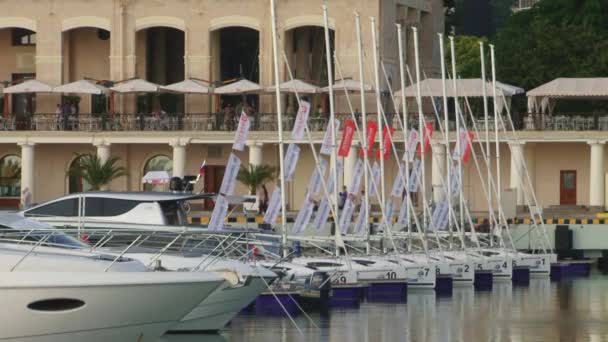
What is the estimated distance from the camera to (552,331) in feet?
143

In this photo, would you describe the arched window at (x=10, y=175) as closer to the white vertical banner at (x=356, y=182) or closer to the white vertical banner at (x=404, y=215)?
the white vertical banner at (x=404, y=215)

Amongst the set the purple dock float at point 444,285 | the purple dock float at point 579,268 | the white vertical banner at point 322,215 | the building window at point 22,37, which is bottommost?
the purple dock float at point 579,268

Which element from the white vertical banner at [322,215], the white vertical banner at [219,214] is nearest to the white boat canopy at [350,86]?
the white vertical banner at [322,215]

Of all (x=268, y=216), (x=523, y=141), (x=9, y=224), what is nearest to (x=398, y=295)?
(x=268, y=216)

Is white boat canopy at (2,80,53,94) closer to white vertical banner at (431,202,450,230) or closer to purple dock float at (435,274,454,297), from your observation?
white vertical banner at (431,202,450,230)

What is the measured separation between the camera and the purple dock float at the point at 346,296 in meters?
49.0

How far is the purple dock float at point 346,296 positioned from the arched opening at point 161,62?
109ft

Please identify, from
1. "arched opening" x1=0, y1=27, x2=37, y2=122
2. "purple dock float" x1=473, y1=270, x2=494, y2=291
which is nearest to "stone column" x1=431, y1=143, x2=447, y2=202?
"purple dock float" x1=473, y1=270, x2=494, y2=291

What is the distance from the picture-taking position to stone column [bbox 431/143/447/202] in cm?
7344

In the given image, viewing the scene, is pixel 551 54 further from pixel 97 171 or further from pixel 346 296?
pixel 346 296

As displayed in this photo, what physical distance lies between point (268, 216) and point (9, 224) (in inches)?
625

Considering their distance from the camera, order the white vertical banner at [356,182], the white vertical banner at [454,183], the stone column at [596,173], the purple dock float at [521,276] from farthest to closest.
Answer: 1. the stone column at [596,173]
2. the white vertical banner at [454,183]
3. the purple dock float at [521,276]
4. the white vertical banner at [356,182]

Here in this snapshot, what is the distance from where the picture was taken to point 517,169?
243ft

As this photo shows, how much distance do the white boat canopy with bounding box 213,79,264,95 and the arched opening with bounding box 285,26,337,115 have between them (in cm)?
280
